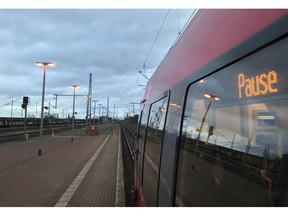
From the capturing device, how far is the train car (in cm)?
170

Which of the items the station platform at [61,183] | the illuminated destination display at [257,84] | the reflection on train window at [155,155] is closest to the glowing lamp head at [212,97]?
the illuminated destination display at [257,84]

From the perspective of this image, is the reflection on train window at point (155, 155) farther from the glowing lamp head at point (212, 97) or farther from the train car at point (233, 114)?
the glowing lamp head at point (212, 97)

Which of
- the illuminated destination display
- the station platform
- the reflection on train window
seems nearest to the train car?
the illuminated destination display

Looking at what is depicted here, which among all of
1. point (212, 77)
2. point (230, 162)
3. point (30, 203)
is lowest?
point (30, 203)

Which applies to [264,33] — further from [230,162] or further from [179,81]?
[179,81]

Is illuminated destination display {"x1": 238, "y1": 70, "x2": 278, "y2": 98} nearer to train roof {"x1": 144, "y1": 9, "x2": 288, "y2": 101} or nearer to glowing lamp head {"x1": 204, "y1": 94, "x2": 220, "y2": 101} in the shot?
train roof {"x1": 144, "y1": 9, "x2": 288, "y2": 101}

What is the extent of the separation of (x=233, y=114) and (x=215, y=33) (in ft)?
2.43

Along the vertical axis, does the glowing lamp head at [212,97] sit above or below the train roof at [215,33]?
below

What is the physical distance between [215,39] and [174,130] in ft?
4.00

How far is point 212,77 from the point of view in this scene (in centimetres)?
257

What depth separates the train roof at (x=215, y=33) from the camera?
76.5 inches
